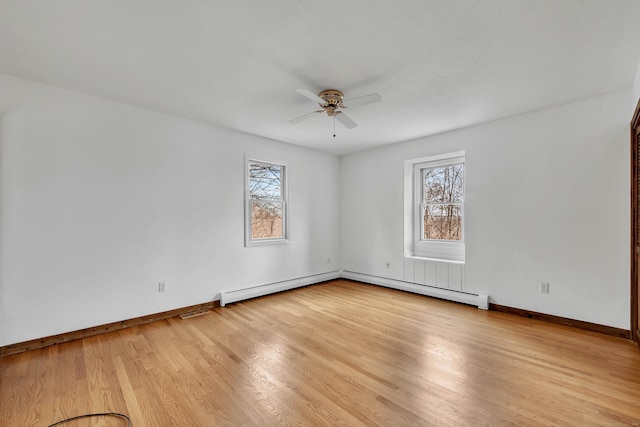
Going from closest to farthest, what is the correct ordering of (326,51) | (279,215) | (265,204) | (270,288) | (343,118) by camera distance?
(326,51) < (343,118) < (270,288) < (265,204) < (279,215)

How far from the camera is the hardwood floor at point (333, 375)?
5.98 feet

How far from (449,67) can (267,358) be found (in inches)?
Result: 117

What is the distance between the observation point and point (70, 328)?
9.58ft

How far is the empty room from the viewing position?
1.91 metres

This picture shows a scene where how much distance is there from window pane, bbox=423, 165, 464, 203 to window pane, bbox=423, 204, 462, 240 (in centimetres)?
12

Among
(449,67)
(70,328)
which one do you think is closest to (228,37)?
(449,67)

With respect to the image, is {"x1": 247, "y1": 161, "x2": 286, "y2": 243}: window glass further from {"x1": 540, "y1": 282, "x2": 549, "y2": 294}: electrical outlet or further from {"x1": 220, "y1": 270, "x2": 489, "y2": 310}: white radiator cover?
{"x1": 540, "y1": 282, "x2": 549, "y2": 294}: electrical outlet

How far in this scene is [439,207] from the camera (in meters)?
4.73

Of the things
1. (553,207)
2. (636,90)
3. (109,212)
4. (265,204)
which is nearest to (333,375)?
(109,212)

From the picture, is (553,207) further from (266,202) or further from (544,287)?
(266,202)

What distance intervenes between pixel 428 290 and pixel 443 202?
141cm

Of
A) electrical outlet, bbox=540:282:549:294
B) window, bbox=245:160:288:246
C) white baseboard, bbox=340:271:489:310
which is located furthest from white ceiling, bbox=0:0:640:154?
white baseboard, bbox=340:271:489:310

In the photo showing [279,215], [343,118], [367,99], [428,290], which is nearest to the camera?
[367,99]

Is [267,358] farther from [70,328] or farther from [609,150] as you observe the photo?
[609,150]
